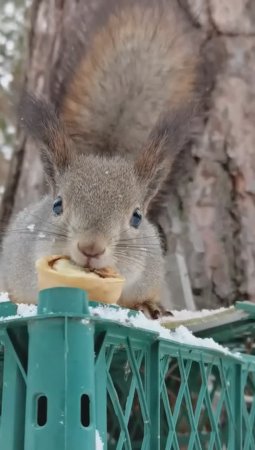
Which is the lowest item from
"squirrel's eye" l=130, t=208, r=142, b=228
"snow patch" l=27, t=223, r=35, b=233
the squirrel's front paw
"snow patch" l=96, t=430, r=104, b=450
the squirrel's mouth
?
"snow patch" l=96, t=430, r=104, b=450

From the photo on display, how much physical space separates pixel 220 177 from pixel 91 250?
83 centimetres

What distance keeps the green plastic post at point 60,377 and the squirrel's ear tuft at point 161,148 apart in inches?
31.4

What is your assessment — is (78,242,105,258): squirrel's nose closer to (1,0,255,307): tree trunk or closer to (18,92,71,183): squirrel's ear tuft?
(18,92,71,183): squirrel's ear tuft

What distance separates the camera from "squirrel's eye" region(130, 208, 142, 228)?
1.44 m

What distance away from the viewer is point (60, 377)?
0.73m

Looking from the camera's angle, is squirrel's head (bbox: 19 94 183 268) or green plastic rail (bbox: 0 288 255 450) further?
squirrel's head (bbox: 19 94 183 268)

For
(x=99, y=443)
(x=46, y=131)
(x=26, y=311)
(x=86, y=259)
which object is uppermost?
(x=46, y=131)

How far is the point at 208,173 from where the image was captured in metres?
1.94

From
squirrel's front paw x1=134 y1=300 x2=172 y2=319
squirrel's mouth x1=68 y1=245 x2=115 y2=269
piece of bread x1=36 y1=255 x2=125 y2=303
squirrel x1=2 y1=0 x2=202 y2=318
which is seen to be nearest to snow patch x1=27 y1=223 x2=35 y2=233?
squirrel x1=2 y1=0 x2=202 y2=318

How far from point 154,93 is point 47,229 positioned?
21.1 inches

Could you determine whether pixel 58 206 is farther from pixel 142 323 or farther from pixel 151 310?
pixel 142 323

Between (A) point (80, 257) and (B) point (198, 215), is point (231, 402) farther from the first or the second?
(B) point (198, 215)

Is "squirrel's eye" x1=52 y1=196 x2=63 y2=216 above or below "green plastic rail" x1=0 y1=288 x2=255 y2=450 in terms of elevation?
above

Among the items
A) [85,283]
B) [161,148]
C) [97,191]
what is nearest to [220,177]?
[161,148]
